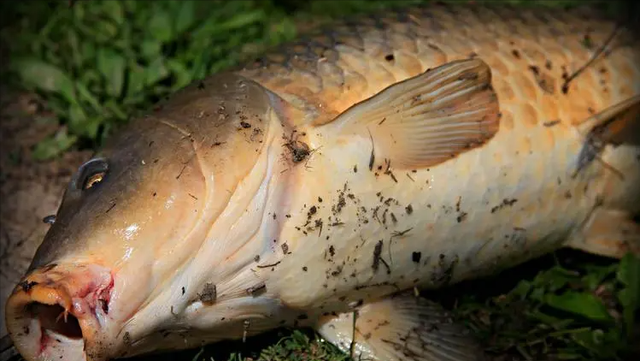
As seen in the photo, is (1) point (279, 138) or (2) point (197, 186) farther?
(1) point (279, 138)

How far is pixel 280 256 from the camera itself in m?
2.54

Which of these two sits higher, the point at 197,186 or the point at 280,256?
the point at 197,186

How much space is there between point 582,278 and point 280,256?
4.67 feet

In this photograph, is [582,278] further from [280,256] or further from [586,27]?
[280,256]

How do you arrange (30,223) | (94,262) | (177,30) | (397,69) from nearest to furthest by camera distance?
(94,262) → (397,69) → (30,223) → (177,30)

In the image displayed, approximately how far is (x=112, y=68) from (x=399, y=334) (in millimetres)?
1932

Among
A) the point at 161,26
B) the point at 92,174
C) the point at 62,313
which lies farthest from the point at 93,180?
the point at 161,26

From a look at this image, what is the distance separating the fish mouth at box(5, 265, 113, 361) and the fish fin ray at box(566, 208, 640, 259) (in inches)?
71.2

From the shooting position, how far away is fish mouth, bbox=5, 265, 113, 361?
2195mm

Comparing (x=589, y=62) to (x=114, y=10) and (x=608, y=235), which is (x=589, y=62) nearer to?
Result: (x=608, y=235)

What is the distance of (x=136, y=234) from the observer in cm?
231

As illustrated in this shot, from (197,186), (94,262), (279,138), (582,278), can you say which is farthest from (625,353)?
(94,262)

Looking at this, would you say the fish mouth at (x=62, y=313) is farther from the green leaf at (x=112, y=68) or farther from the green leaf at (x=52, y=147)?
the green leaf at (x=112, y=68)

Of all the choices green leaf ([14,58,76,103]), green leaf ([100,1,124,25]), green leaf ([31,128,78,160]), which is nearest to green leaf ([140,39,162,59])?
green leaf ([100,1,124,25])
